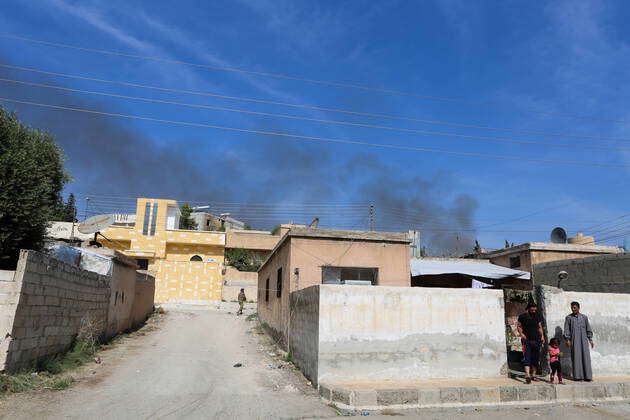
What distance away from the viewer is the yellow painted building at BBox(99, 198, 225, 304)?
34406 mm

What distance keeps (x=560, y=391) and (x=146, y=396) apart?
7.40m

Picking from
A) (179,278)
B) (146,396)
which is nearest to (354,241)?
(146,396)

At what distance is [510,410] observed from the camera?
7582 mm

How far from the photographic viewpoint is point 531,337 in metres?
8.82

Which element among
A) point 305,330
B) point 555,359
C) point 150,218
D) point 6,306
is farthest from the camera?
point 150,218

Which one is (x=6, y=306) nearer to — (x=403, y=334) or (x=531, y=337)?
(x=403, y=334)

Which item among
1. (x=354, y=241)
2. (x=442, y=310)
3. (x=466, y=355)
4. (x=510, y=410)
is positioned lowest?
(x=510, y=410)

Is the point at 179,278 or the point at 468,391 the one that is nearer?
the point at 468,391

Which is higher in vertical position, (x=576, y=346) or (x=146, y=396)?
(x=576, y=346)

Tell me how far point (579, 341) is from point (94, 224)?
1519 centimetres

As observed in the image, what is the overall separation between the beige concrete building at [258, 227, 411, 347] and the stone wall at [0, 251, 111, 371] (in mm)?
5444

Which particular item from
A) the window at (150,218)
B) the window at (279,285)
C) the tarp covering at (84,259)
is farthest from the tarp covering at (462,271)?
the window at (150,218)

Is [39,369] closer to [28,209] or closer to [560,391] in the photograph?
[28,209]

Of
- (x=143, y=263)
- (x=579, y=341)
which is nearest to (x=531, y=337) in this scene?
(x=579, y=341)
